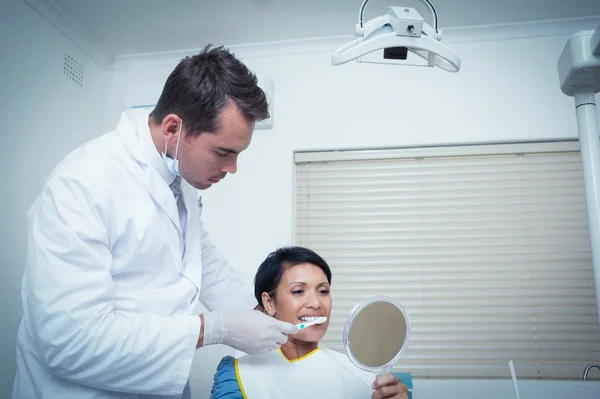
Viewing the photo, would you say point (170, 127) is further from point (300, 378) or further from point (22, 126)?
point (22, 126)

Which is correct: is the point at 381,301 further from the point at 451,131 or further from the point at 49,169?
the point at 49,169

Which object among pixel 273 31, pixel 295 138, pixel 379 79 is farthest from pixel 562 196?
pixel 273 31

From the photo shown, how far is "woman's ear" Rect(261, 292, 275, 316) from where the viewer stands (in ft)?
5.65

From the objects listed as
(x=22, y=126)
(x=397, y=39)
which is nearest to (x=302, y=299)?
(x=397, y=39)

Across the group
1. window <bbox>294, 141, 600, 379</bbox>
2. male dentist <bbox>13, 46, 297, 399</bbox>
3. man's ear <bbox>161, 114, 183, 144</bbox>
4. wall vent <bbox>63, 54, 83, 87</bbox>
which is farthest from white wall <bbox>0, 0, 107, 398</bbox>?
window <bbox>294, 141, 600, 379</bbox>

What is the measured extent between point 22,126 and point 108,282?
4.20 feet

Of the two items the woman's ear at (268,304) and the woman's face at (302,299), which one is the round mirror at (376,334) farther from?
the woman's ear at (268,304)

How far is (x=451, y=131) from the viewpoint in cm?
250

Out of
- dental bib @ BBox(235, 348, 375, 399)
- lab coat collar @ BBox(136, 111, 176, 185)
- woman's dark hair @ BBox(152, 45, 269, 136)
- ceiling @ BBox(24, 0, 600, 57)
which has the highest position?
ceiling @ BBox(24, 0, 600, 57)

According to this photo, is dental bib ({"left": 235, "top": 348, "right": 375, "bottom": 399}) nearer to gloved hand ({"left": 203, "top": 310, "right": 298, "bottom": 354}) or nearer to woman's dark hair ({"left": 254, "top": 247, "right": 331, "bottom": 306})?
gloved hand ({"left": 203, "top": 310, "right": 298, "bottom": 354})

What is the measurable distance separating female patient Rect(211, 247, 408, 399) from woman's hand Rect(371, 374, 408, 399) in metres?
0.23

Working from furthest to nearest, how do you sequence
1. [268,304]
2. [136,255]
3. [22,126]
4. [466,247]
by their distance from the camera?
[466,247] < [22,126] < [268,304] < [136,255]

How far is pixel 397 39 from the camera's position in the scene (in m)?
1.33

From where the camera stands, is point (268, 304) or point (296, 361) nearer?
point (296, 361)
